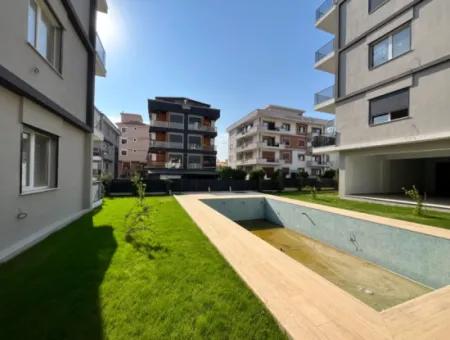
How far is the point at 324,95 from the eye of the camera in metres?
15.2

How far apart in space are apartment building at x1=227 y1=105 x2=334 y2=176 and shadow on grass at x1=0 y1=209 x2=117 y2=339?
102 feet

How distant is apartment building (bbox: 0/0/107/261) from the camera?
13.8 ft

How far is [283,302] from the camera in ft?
8.82

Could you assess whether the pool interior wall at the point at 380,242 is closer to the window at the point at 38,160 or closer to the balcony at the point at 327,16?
the window at the point at 38,160

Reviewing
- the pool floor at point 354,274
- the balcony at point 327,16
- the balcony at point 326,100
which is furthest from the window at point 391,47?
the pool floor at point 354,274

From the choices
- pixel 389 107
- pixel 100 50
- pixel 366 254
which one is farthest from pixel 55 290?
pixel 389 107

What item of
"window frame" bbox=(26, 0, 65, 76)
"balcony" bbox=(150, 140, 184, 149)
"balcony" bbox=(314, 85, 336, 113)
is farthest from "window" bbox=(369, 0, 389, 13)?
"balcony" bbox=(150, 140, 184, 149)

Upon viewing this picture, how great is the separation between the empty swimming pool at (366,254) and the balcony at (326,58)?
35.0ft

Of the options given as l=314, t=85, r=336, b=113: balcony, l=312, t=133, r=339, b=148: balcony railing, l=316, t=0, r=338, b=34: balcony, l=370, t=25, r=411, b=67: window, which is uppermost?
l=316, t=0, r=338, b=34: balcony

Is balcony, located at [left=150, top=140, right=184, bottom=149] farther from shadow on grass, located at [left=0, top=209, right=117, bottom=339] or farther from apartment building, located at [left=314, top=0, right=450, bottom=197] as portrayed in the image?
shadow on grass, located at [left=0, top=209, right=117, bottom=339]

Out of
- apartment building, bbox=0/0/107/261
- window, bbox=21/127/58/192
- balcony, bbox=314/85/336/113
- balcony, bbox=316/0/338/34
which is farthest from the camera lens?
balcony, bbox=314/85/336/113

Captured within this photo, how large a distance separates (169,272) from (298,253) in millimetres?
4915

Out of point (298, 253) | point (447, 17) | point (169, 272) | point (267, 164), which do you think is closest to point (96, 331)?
point (169, 272)

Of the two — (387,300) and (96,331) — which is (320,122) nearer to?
(387,300)
